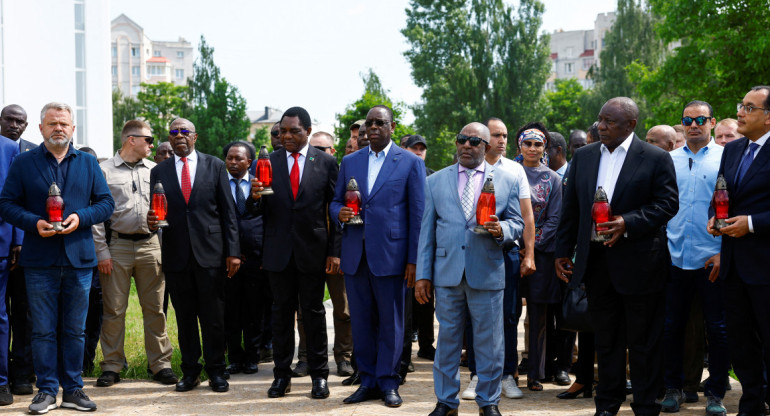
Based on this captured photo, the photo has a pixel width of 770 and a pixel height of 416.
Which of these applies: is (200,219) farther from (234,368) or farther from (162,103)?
(162,103)

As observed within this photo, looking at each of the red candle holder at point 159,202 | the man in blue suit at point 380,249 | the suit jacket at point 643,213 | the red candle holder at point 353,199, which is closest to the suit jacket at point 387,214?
the man in blue suit at point 380,249

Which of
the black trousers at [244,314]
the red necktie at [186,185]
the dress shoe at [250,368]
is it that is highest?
the red necktie at [186,185]

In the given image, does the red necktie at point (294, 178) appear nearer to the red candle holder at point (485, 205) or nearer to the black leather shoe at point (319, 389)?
the black leather shoe at point (319, 389)

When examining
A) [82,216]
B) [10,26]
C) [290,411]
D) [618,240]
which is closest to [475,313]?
[618,240]

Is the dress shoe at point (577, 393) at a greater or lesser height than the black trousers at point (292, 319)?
lesser

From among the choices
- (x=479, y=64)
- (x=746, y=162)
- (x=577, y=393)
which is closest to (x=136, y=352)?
(x=577, y=393)

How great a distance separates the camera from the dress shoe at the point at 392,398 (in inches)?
265

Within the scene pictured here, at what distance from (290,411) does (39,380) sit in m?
2.24

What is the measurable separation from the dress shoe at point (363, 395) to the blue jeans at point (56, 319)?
2414mm

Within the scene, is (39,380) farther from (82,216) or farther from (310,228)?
(310,228)

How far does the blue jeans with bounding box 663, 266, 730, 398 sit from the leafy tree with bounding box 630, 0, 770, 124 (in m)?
21.0

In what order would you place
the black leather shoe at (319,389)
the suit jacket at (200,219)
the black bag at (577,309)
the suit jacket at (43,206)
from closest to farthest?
1. the black bag at (577,309)
2. the suit jacket at (43,206)
3. the black leather shoe at (319,389)
4. the suit jacket at (200,219)

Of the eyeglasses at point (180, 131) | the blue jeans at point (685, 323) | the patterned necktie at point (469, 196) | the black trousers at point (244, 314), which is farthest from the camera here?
the black trousers at point (244, 314)

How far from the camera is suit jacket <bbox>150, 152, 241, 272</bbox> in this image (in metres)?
7.38
